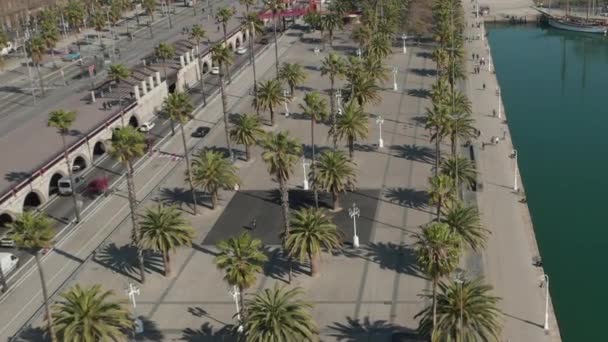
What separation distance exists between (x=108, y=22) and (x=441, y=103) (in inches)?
4066

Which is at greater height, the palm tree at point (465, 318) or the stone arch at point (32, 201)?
the palm tree at point (465, 318)

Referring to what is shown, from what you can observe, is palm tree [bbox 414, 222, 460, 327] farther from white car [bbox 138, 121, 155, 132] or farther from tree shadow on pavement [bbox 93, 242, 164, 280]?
white car [bbox 138, 121, 155, 132]

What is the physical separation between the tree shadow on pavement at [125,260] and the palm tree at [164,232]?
4.11 metres

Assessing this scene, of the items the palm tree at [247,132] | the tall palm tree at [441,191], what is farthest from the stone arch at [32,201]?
the tall palm tree at [441,191]

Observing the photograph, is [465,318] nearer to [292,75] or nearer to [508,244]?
[508,244]

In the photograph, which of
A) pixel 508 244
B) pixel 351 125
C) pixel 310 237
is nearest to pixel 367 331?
pixel 310 237

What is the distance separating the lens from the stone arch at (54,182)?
90.9 metres

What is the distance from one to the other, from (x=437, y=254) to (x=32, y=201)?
180ft

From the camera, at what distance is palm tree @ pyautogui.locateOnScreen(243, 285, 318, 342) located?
1967 inches

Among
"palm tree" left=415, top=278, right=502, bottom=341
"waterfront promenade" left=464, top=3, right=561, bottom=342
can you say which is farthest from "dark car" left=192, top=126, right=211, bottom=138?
"palm tree" left=415, top=278, right=502, bottom=341

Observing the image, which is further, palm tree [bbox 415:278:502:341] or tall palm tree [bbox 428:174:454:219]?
tall palm tree [bbox 428:174:454:219]

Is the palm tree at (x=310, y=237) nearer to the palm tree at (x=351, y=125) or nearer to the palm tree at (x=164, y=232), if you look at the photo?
the palm tree at (x=164, y=232)

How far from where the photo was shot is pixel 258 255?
5553cm

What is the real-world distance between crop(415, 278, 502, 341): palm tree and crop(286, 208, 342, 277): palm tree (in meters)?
14.6
